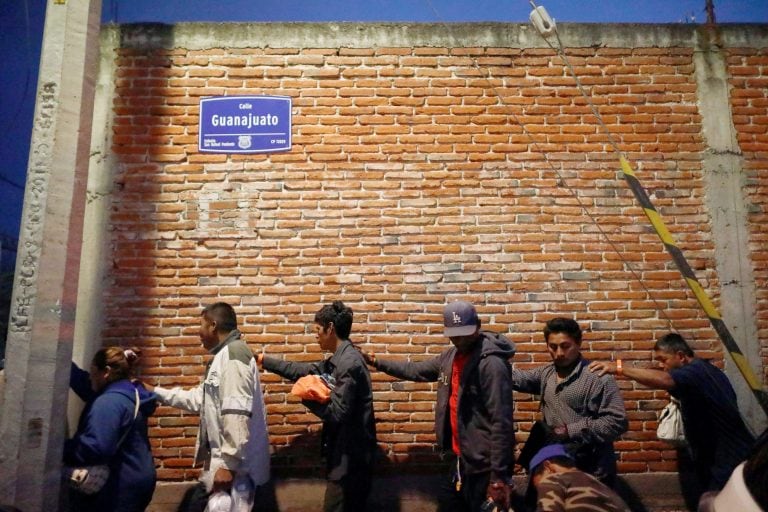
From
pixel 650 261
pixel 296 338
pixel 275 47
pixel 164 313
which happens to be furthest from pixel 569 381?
pixel 275 47

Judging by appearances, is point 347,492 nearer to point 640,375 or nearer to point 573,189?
point 640,375

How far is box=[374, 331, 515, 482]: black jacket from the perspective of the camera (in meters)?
3.51

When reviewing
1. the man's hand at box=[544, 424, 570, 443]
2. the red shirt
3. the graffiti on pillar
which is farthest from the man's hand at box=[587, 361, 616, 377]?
the graffiti on pillar

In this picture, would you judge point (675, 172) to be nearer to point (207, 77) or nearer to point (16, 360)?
point (207, 77)

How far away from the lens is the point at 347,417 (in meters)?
3.71

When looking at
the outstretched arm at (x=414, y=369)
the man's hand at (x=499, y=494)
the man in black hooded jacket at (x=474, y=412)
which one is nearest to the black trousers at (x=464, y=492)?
the man in black hooded jacket at (x=474, y=412)

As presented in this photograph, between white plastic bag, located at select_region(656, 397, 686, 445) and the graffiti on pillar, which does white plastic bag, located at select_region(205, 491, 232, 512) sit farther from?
white plastic bag, located at select_region(656, 397, 686, 445)

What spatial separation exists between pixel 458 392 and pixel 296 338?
168 centimetres

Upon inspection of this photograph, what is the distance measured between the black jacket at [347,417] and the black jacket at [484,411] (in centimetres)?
49

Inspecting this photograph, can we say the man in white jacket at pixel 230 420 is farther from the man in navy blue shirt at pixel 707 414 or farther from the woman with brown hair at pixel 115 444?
the man in navy blue shirt at pixel 707 414

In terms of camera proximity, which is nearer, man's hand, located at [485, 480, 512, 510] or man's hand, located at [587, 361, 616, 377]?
man's hand, located at [485, 480, 512, 510]

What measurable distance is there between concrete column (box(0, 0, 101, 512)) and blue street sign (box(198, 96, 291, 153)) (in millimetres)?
1286

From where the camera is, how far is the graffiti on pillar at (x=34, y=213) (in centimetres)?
353

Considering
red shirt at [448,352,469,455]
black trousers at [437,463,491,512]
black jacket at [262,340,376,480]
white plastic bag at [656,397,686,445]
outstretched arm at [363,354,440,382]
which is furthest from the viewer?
white plastic bag at [656,397,686,445]
